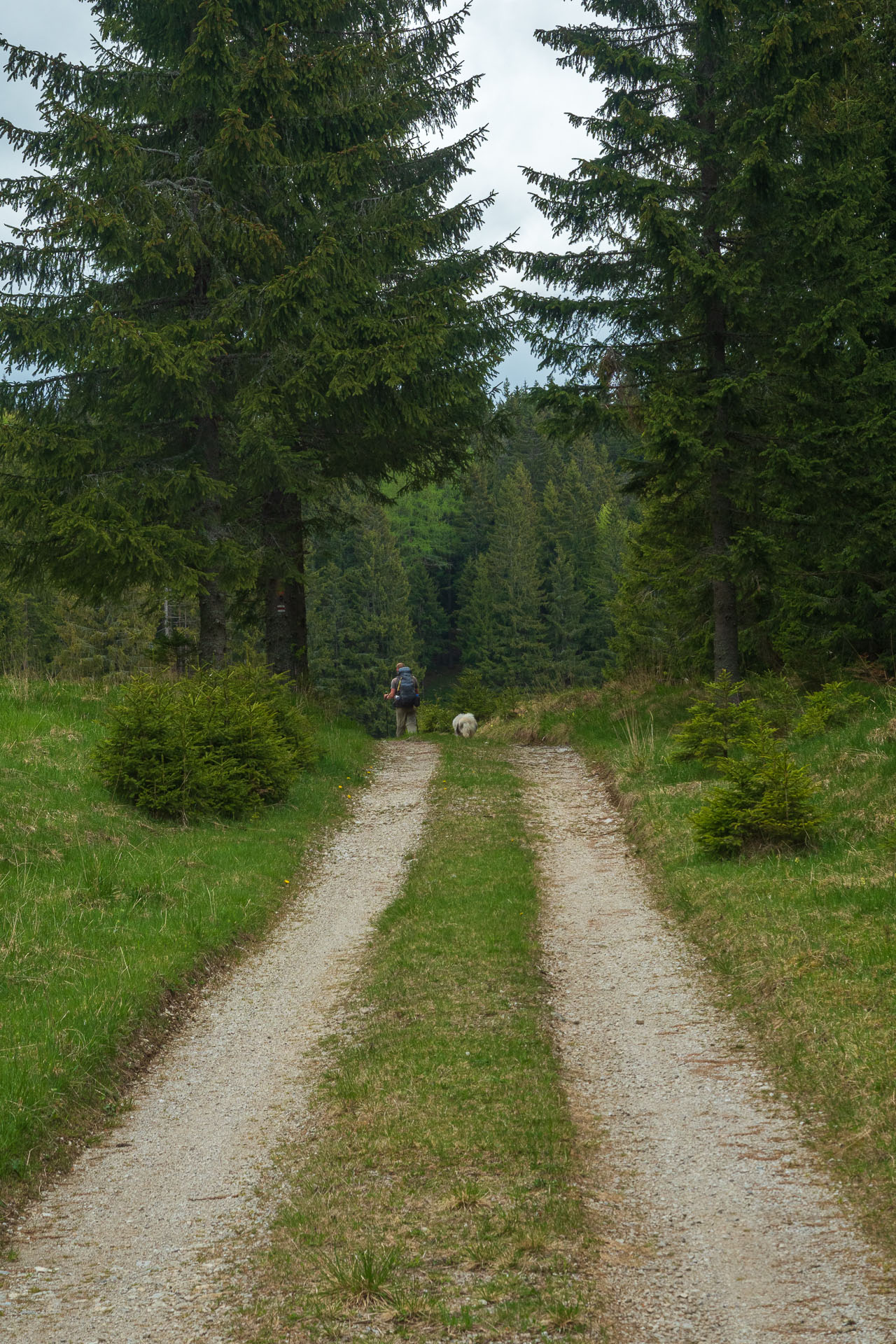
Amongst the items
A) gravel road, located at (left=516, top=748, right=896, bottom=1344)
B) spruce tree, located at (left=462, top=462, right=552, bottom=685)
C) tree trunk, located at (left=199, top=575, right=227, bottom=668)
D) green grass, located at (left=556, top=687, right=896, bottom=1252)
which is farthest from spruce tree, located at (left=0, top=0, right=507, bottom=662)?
spruce tree, located at (left=462, top=462, right=552, bottom=685)

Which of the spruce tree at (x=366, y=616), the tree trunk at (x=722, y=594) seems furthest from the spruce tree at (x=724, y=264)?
the spruce tree at (x=366, y=616)

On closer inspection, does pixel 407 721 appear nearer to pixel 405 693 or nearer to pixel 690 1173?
pixel 405 693

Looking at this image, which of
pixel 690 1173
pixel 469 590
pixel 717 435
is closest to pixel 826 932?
pixel 690 1173

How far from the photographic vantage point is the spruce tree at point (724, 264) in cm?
1549

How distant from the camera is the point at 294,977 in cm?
887

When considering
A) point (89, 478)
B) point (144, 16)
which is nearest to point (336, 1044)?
point (89, 478)

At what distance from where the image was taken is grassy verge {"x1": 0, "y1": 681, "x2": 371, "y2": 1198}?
20.6ft

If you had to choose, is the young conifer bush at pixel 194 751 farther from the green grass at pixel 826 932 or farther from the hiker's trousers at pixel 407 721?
the hiker's trousers at pixel 407 721

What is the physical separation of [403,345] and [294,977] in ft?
37.3

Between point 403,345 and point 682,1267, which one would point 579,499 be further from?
point 682,1267

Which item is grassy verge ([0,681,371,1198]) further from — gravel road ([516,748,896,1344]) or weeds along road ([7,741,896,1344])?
gravel road ([516,748,896,1344])

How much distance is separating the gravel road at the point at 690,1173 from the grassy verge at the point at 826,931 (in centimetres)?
22

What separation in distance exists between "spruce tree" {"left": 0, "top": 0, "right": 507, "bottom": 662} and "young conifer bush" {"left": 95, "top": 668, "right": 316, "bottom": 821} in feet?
8.45

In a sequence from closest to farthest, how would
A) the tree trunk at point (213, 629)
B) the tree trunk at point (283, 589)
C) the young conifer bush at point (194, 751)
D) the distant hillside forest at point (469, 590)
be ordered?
the young conifer bush at point (194, 751) < the tree trunk at point (213, 629) < the tree trunk at point (283, 589) < the distant hillside forest at point (469, 590)
